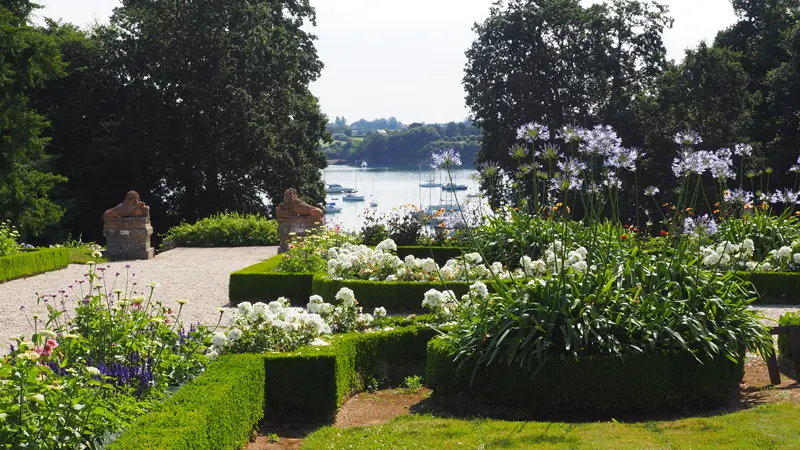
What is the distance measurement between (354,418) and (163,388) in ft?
5.35

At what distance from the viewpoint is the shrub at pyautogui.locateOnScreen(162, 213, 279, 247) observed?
20.6 meters

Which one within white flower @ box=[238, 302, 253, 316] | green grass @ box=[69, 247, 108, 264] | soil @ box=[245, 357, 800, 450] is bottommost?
green grass @ box=[69, 247, 108, 264]

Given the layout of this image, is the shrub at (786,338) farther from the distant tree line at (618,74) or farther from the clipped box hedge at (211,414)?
the distant tree line at (618,74)

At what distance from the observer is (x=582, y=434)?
18.6 feet

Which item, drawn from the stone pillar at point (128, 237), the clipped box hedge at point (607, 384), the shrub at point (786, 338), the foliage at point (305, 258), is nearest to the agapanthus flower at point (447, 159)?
the clipped box hedge at point (607, 384)

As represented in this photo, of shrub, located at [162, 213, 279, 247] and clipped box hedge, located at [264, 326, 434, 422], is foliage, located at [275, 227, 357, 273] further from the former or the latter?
shrub, located at [162, 213, 279, 247]

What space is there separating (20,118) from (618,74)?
17.9 meters

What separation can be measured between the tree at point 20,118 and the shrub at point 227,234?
4044 mm

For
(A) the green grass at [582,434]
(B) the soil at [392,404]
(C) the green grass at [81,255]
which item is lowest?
(C) the green grass at [81,255]

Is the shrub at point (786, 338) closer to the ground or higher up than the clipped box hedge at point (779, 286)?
higher up

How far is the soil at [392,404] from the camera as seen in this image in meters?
6.36

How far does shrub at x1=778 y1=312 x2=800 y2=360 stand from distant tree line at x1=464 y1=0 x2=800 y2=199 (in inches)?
708

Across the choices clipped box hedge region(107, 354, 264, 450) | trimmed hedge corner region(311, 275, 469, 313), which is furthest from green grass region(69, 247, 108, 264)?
clipped box hedge region(107, 354, 264, 450)

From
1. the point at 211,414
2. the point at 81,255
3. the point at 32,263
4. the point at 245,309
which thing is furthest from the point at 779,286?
the point at 81,255
